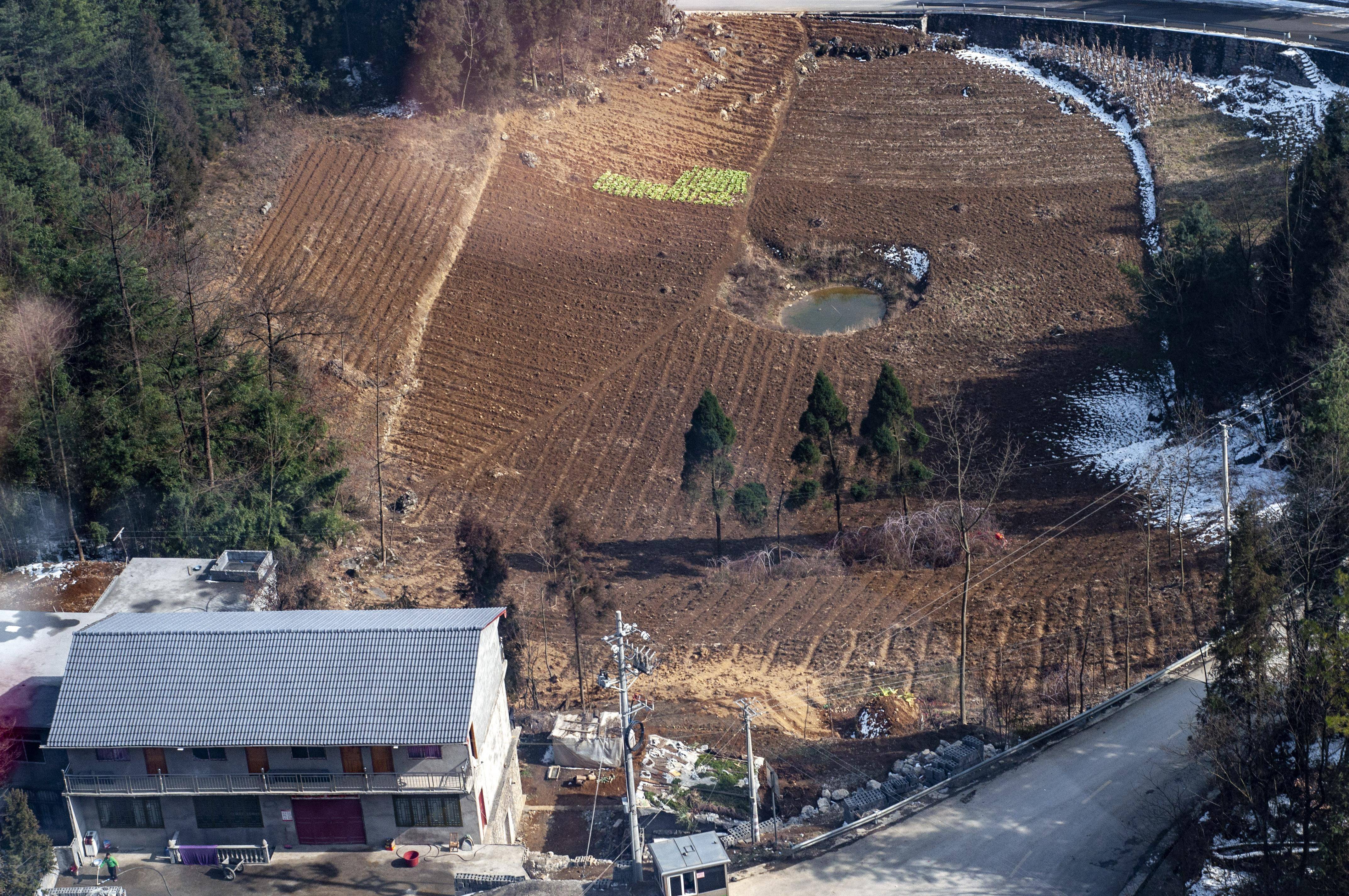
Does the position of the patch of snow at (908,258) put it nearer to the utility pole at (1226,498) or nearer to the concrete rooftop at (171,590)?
the utility pole at (1226,498)

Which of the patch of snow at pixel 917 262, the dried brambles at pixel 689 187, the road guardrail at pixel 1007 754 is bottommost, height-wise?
the road guardrail at pixel 1007 754

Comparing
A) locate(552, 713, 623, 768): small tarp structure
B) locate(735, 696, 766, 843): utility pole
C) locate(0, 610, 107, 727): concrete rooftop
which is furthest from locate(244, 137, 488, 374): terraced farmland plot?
locate(735, 696, 766, 843): utility pole

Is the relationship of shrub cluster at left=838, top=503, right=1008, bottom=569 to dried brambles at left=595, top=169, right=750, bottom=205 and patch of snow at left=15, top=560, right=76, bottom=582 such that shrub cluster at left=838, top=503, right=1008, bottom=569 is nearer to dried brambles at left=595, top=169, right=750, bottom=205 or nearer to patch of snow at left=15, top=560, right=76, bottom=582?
dried brambles at left=595, top=169, right=750, bottom=205

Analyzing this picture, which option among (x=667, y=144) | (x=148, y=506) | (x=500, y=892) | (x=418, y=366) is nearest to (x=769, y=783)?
(x=500, y=892)

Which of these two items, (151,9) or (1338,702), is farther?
(151,9)

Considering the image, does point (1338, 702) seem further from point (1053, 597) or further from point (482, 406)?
point (482, 406)

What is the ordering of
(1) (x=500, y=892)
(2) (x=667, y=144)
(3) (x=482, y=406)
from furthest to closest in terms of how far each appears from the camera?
(2) (x=667, y=144) → (3) (x=482, y=406) → (1) (x=500, y=892)

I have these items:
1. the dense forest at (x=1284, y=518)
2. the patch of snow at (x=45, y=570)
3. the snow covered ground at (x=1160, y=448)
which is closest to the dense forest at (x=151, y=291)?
the patch of snow at (x=45, y=570)
